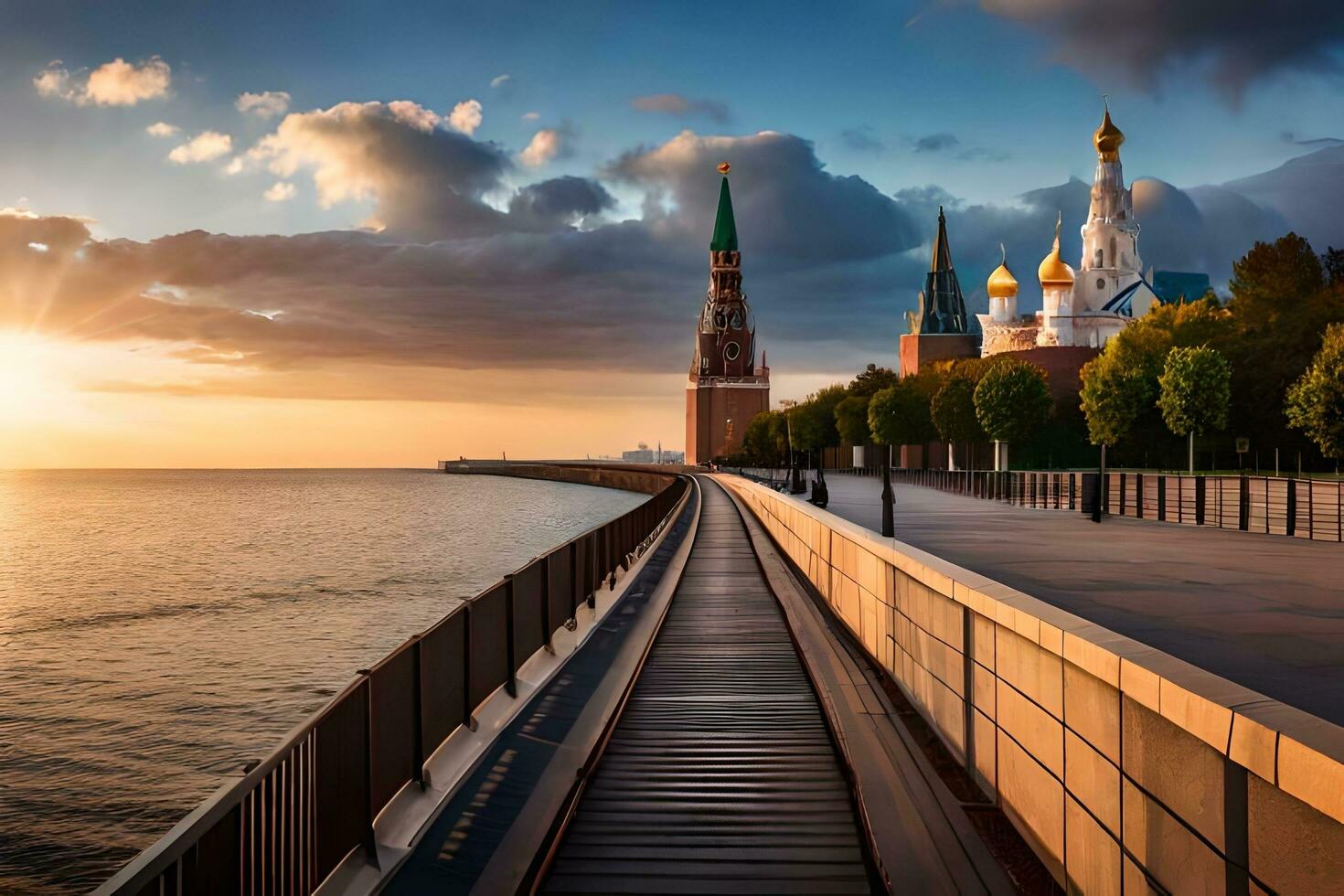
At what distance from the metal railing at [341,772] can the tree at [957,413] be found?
81.1m

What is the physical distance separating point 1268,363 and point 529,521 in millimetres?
64089

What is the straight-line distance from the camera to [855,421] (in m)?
123

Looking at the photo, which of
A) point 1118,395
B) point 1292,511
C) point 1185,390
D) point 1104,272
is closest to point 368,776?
point 1292,511

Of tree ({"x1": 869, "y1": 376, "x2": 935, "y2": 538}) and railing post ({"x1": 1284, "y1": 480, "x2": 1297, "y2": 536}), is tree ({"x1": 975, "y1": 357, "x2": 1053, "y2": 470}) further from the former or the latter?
railing post ({"x1": 1284, "y1": 480, "x2": 1297, "y2": 536})

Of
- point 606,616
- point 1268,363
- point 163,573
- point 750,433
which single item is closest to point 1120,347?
point 1268,363

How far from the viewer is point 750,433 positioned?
192250 millimetres

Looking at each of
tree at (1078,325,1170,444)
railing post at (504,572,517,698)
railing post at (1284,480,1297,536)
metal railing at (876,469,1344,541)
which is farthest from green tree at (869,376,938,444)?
railing post at (504,572,517,698)

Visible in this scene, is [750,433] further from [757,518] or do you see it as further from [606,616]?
[606,616]

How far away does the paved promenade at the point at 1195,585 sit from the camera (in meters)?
8.76

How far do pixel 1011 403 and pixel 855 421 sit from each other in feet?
143

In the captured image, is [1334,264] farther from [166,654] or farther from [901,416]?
[166,654]

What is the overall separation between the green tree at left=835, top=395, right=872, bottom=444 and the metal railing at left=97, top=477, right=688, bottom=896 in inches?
4454

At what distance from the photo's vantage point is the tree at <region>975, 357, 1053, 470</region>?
262 ft

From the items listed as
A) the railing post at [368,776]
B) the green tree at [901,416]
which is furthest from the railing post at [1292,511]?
the green tree at [901,416]
